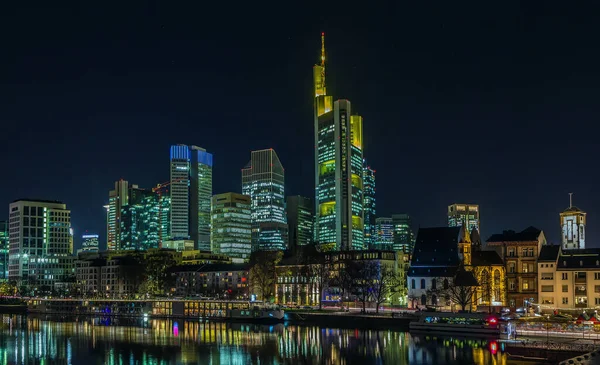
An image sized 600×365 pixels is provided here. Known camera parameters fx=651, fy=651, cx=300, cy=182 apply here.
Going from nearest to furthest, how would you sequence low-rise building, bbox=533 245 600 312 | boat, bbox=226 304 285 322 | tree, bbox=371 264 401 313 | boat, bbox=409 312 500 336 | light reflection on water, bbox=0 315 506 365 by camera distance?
light reflection on water, bbox=0 315 506 365, boat, bbox=409 312 500 336, low-rise building, bbox=533 245 600 312, boat, bbox=226 304 285 322, tree, bbox=371 264 401 313

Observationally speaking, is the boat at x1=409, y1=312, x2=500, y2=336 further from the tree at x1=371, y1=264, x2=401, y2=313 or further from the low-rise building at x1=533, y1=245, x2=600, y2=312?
the tree at x1=371, y1=264, x2=401, y2=313

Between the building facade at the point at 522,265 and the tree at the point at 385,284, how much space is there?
73.1 ft

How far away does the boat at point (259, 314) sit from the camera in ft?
357

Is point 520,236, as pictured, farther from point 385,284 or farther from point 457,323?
point 457,323

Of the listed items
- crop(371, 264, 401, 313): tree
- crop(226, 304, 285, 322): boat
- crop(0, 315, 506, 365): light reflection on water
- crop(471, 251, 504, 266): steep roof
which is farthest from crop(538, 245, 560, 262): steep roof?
crop(226, 304, 285, 322): boat

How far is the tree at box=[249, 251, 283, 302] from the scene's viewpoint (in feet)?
464

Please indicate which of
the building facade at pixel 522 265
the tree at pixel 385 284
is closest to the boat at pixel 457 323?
the tree at pixel 385 284

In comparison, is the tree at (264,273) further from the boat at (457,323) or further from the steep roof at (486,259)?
the boat at (457,323)

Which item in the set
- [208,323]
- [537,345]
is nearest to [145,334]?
[208,323]

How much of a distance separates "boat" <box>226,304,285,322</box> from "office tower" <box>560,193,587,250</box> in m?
88.5

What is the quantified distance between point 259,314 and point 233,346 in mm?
33270

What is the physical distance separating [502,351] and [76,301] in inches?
4144

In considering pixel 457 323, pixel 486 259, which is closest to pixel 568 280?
pixel 486 259

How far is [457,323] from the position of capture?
85.6 m
